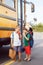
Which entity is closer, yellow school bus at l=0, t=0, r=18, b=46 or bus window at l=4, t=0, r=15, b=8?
yellow school bus at l=0, t=0, r=18, b=46

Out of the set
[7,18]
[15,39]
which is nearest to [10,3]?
[7,18]

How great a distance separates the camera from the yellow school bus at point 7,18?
7706 millimetres

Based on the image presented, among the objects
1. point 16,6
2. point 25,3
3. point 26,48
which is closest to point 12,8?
point 16,6

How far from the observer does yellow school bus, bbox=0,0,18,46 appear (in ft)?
25.3

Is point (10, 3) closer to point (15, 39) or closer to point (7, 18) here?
point (7, 18)

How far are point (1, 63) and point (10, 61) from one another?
1.66 feet

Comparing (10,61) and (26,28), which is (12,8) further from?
(10,61)

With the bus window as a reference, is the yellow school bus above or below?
below

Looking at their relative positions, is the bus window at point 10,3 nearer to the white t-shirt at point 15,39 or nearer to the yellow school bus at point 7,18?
the yellow school bus at point 7,18

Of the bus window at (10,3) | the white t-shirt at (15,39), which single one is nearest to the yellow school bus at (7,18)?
the bus window at (10,3)

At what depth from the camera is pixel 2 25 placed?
24.9 feet

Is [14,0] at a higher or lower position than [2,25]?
higher

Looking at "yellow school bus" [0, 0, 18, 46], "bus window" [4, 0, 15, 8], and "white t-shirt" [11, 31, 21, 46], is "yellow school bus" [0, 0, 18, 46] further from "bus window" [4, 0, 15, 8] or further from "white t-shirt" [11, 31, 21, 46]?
"white t-shirt" [11, 31, 21, 46]

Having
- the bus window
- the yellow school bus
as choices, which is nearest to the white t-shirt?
the yellow school bus
